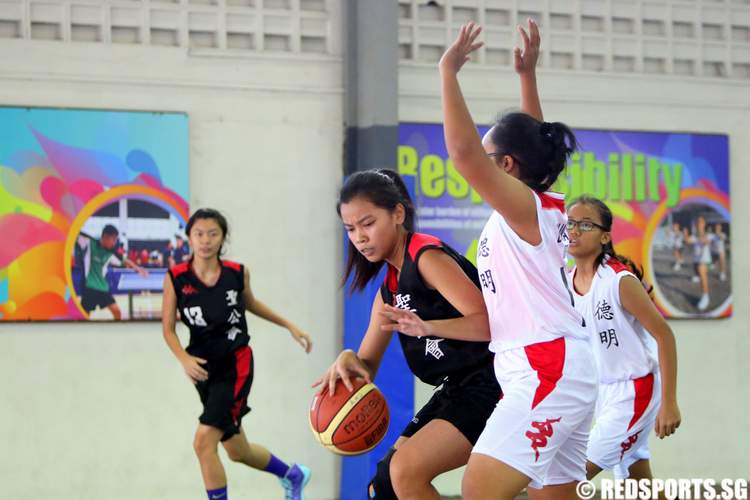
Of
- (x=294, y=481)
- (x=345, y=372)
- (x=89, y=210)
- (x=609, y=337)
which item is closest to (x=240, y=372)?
(x=294, y=481)

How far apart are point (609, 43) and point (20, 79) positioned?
4.38m

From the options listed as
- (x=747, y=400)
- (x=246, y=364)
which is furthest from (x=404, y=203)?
(x=747, y=400)

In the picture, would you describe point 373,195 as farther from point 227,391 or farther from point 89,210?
point 89,210

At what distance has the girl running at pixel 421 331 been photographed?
3.24 m

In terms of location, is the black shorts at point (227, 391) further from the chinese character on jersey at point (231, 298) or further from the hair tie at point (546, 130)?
the hair tie at point (546, 130)

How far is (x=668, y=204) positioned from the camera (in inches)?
313

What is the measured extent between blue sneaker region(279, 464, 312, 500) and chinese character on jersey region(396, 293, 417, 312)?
3018 mm

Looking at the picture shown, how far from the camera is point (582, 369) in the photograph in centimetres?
314

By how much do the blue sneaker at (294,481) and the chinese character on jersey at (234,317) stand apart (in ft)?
3.26

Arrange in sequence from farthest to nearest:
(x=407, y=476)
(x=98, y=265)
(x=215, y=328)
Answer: (x=98, y=265), (x=215, y=328), (x=407, y=476)

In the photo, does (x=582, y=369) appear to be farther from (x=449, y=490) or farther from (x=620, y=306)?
(x=449, y=490)

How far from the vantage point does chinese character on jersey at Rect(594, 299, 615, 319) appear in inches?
184

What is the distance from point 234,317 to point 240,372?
0.32m

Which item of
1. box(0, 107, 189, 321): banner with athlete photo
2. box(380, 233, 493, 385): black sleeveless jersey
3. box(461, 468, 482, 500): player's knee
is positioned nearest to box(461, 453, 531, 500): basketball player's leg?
box(461, 468, 482, 500): player's knee
